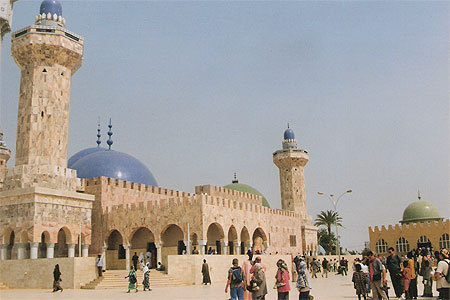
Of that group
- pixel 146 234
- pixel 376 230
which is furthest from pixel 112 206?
pixel 376 230

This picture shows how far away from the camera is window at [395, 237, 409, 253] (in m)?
47.7

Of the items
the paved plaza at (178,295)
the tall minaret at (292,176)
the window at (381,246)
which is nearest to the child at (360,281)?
the paved plaza at (178,295)

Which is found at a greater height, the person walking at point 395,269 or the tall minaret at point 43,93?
the tall minaret at point 43,93

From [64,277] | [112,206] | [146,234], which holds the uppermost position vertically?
[112,206]

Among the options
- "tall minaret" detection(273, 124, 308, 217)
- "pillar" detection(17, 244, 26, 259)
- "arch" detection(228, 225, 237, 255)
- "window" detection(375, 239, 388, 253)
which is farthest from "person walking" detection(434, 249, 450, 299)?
"window" detection(375, 239, 388, 253)

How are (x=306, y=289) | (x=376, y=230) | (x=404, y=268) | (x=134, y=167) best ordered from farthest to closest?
(x=376, y=230), (x=134, y=167), (x=404, y=268), (x=306, y=289)

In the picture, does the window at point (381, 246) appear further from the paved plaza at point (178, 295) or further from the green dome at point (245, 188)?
the paved plaza at point (178, 295)

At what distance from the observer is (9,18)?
596 inches

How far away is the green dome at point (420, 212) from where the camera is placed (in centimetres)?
5091

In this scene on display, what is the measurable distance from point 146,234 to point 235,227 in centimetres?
545

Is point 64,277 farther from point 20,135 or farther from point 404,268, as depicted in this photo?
point 404,268

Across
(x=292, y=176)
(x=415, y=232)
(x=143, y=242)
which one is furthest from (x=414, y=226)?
(x=143, y=242)

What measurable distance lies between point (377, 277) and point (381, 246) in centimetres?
4139

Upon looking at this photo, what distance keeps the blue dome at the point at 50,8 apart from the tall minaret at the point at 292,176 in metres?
23.9
